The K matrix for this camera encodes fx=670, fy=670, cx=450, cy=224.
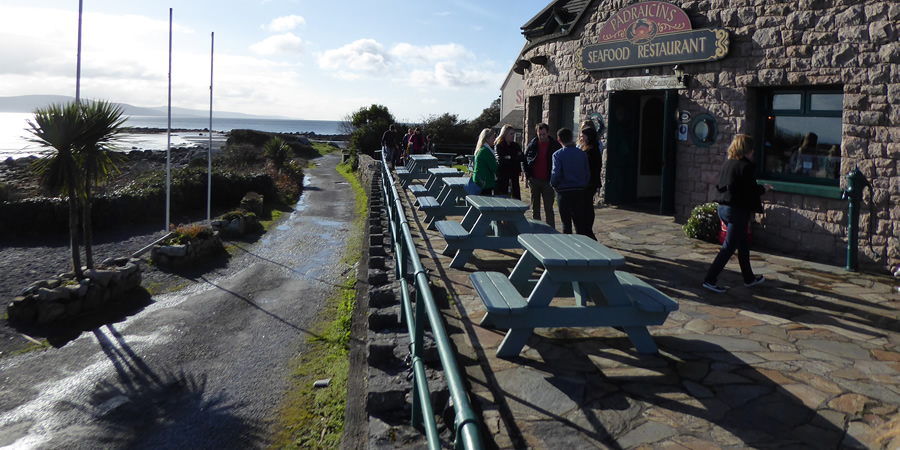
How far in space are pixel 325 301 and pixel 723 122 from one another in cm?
709

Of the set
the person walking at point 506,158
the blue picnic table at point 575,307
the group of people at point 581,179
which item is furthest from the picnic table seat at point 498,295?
the person walking at point 506,158

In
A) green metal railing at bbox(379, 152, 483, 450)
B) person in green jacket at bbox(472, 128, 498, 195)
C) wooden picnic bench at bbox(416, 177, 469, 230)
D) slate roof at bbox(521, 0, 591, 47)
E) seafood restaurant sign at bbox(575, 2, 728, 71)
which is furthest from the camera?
slate roof at bbox(521, 0, 591, 47)

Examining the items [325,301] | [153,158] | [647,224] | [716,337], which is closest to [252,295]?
[325,301]

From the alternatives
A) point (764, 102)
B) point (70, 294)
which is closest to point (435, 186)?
point (764, 102)

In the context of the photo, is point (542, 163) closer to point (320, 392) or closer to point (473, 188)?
point (473, 188)

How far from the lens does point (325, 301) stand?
1159cm

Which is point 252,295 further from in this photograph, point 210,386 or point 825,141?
point 825,141

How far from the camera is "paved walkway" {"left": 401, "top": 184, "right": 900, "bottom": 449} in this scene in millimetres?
3635

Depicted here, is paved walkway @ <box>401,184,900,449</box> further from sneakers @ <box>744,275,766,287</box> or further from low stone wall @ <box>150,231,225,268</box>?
low stone wall @ <box>150,231,225,268</box>

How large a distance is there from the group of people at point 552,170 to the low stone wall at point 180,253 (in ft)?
28.2

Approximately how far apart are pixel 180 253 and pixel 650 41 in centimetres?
1095

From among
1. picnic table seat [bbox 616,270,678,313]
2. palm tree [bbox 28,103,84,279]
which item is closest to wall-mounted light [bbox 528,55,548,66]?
palm tree [bbox 28,103,84,279]

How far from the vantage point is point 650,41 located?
11422 mm

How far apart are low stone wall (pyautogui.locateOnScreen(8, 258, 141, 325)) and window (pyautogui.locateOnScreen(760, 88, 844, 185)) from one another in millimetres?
11364
